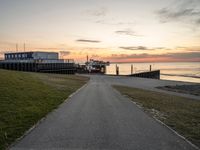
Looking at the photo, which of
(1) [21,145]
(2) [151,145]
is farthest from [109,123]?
(1) [21,145]

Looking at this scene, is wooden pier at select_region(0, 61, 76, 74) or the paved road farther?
wooden pier at select_region(0, 61, 76, 74)

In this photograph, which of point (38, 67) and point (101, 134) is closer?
point (101, 134)

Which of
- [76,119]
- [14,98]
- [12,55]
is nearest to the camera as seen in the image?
[76,119]

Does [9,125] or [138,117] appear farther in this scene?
[138,117]

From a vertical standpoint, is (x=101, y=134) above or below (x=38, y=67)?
below

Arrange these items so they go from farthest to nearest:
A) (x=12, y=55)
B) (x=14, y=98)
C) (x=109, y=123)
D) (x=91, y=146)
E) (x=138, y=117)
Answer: (x=12, y=55)
(x=14, y=98)
(x=138, y=117)
(x=109, y=123)
(x=91, y=146)

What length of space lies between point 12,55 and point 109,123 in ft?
446

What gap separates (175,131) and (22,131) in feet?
19.4

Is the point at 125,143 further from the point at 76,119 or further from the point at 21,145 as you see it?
the point at 76,119

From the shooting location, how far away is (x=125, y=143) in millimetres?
9086

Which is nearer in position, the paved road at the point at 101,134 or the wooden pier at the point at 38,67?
the paved road at the point at 101,134

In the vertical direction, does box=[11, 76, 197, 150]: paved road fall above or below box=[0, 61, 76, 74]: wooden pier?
below

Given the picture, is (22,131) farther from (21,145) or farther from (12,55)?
(12,55)

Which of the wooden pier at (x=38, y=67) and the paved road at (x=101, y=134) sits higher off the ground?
the wooden pier at (x=38, y=67)
